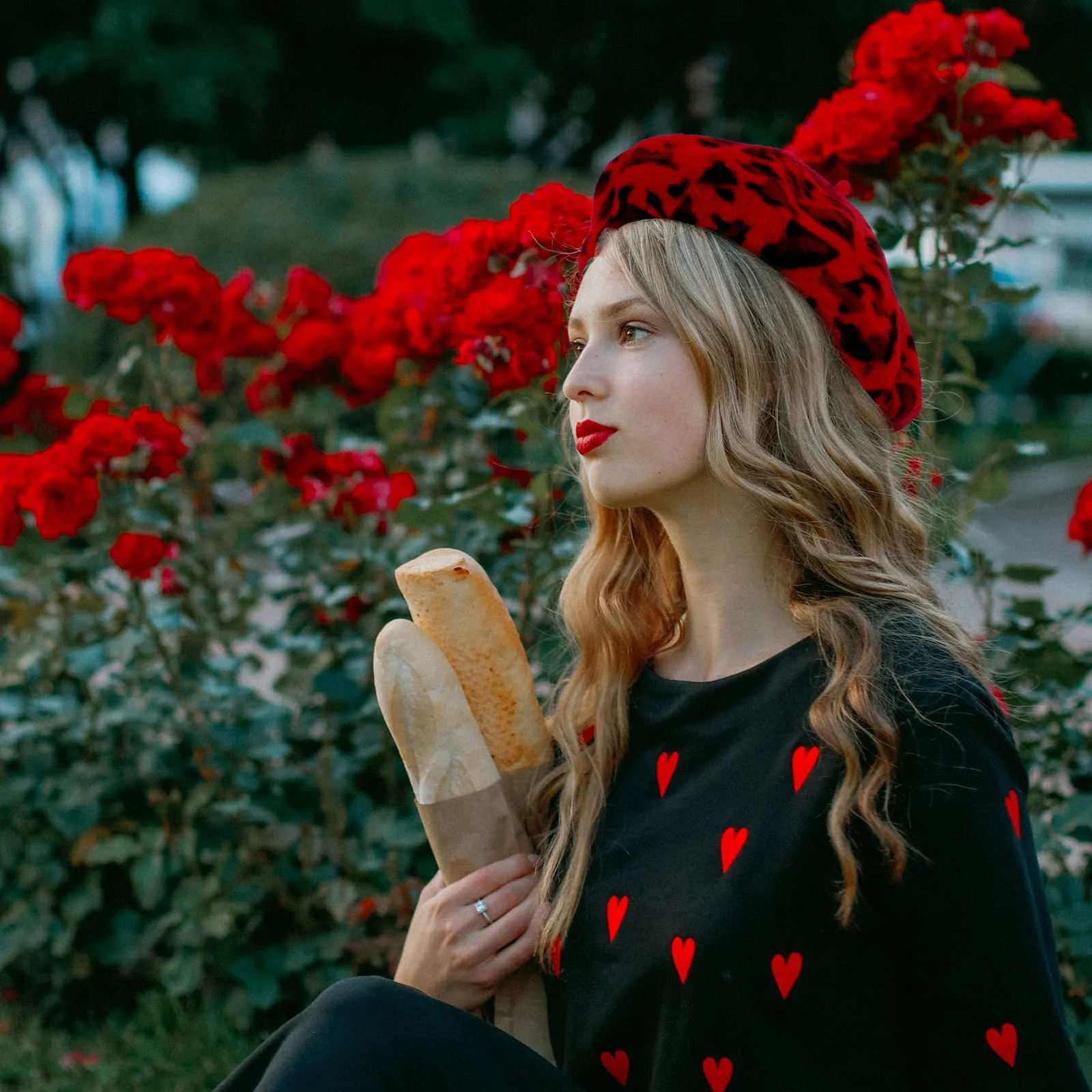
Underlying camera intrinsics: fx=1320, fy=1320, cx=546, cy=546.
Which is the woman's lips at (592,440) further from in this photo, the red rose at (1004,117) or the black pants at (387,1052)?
the red rose at (1004,117)

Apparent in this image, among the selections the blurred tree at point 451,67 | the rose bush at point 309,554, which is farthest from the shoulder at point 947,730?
the blurred tree at point 451,67

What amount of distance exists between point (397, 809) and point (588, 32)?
13327 mm

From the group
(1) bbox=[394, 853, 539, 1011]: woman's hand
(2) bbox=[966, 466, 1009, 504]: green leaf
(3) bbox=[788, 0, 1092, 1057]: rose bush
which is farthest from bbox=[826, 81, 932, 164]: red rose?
(1) bbox=[394, 853, 539, 1011]: woman's hand

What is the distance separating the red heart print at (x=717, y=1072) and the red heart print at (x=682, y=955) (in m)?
0.09

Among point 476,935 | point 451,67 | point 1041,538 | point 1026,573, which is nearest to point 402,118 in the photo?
Result: point 451,67

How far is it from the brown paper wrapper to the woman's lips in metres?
0.44

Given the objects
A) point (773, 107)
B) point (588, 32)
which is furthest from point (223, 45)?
point (773, 107)

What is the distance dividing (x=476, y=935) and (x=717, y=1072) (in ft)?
1.18

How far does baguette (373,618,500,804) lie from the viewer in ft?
5.28

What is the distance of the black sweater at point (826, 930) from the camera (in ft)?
4.33

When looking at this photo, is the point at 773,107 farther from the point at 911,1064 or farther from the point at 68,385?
the point at 911,1064

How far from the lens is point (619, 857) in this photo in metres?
1.58

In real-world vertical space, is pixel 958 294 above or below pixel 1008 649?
above

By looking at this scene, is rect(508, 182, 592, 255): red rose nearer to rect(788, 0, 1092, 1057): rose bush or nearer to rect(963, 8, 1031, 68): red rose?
rect(788, 0, 1092, 1057): rose bush
